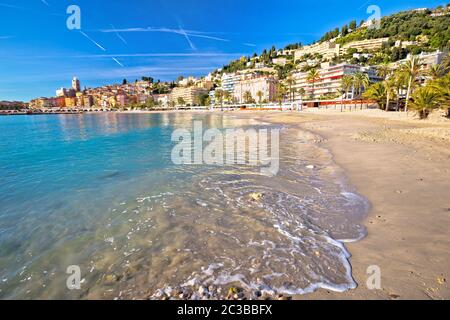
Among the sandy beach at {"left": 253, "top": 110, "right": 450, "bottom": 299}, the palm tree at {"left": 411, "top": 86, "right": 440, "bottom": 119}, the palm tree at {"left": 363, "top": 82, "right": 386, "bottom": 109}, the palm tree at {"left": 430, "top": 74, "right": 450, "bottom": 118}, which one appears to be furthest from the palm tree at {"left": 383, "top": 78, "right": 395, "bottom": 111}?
the sandy beach at {"left": 253, "top": 110, "right": 450, "bottom": 299}

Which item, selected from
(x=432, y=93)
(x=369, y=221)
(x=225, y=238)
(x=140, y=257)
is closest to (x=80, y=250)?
(x=140, y=257)

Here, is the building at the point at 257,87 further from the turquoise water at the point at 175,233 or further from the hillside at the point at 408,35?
the turquoise water at the point at 175,233

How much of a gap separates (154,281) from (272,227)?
3.04 m

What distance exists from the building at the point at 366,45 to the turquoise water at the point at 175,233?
210m

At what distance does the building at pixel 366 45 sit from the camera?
6877 inches

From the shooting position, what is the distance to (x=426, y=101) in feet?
102

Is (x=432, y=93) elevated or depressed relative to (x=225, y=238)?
elevated

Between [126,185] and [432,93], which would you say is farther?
[432,93]

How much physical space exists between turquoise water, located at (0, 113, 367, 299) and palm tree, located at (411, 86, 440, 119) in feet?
97.7

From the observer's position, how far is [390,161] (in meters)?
11.1

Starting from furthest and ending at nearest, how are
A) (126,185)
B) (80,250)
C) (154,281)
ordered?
(126,185), (80,250), (154,281)

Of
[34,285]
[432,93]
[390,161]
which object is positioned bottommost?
[34,285]

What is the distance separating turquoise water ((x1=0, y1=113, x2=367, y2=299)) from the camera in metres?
4.25
